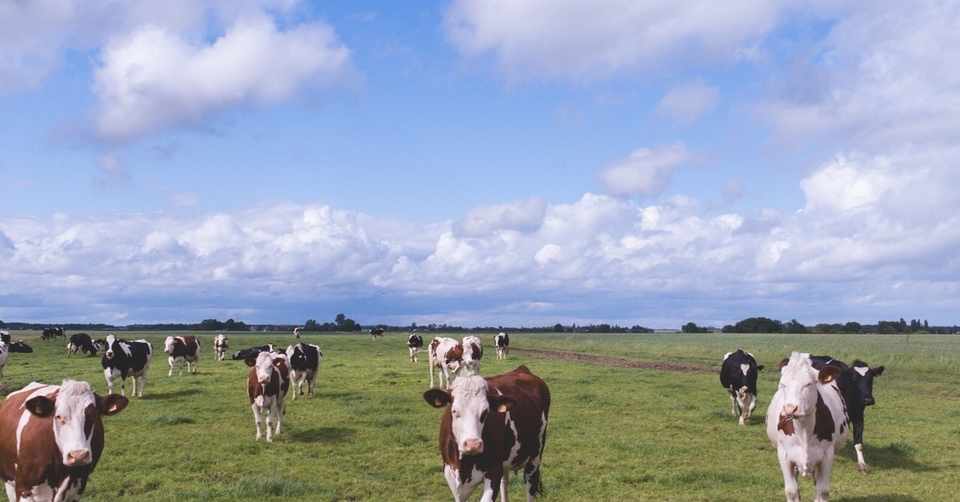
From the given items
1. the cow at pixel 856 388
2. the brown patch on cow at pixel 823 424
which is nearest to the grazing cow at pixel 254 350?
the brown patch on cow at pixel 823 424

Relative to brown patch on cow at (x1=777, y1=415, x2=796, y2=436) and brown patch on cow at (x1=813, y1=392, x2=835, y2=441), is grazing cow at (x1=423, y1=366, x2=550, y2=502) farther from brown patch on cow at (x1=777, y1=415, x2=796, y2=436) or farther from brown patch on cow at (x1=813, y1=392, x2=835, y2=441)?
brown patch on cow at (x1=813, y1=392, x2=835, y2=441)

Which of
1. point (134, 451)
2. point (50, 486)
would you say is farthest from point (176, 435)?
point (50, 486)

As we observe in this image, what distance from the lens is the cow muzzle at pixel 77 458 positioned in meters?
7.73

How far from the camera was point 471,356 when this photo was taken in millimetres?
29500

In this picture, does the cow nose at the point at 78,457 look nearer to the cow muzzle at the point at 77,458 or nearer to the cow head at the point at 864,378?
the cow muzzle at the point at 77,458

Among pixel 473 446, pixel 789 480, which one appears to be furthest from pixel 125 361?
pixel 789 480

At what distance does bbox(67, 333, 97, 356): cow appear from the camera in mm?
49816

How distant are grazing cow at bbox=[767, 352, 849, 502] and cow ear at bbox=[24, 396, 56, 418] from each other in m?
9.25

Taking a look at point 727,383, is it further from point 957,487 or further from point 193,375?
point 193,375

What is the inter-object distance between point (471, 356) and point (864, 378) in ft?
52.7

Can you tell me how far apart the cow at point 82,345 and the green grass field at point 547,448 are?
967 inches

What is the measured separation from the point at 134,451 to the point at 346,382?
14.4 metres

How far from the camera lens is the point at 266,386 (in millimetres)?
17188

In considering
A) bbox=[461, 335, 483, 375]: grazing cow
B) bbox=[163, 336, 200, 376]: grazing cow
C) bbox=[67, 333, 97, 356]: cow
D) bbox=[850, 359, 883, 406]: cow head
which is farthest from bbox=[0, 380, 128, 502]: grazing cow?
bbox=[67, 333, 97, 356]: cow
